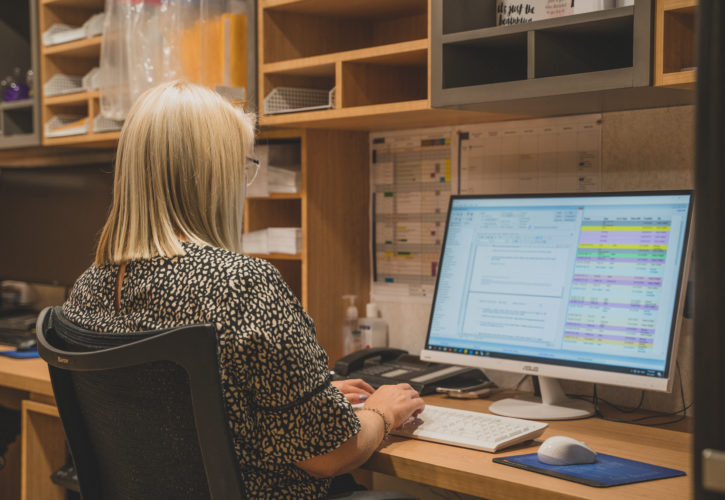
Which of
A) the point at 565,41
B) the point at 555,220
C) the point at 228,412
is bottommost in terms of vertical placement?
the point at 228,412

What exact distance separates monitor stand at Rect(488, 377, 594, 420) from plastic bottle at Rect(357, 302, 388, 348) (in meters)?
0.57

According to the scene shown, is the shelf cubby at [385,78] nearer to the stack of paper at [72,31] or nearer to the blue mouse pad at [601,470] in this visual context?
the blue mouse pad at [601,470]

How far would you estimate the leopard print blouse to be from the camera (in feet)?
4.00

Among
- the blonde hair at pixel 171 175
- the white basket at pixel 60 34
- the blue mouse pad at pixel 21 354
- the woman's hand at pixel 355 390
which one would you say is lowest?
the blue mouse pad at pixel 21 354

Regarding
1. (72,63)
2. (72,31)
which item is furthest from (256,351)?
(72,63)

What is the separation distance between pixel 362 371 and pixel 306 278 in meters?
0.34

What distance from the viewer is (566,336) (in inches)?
66.8

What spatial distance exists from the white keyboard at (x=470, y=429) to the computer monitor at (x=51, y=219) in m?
1.57

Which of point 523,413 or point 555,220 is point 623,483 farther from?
point 555,220

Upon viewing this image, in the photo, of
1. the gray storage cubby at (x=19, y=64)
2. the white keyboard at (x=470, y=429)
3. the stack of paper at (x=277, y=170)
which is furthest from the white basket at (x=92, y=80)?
the white keyboard at (x=470, y=429)

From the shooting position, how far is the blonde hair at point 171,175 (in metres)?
1.38

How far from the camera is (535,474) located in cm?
133

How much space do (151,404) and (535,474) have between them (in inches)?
24.3

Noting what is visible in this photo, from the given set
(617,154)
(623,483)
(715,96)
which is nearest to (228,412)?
(623,483)
